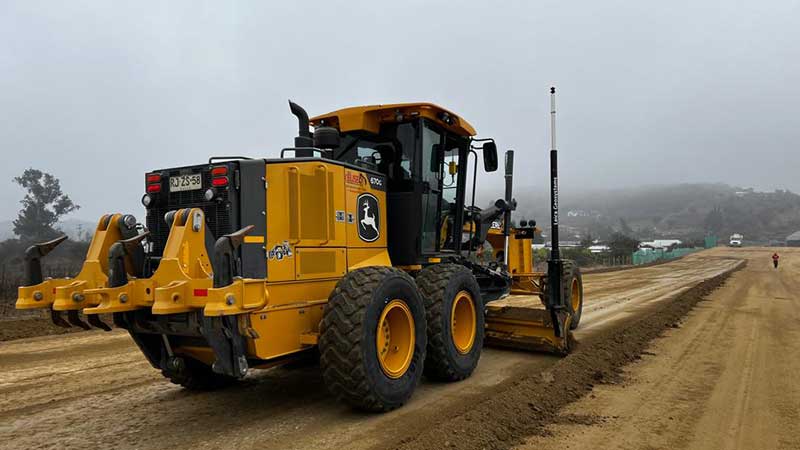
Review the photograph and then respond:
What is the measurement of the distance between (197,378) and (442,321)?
2668 millimetres

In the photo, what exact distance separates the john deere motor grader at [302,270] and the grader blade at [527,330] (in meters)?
1.33

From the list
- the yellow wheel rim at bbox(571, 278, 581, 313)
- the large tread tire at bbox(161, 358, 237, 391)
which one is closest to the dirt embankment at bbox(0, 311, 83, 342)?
the large tread tire at bbox(161, 358, 237, 391)

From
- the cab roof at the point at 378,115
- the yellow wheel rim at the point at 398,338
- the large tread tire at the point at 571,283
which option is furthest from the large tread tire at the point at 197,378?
the large tread tire at the point at 571,283

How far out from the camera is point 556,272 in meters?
7.70

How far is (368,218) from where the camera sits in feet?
18.8

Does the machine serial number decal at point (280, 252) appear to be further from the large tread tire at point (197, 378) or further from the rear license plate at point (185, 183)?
the large tread tire at point (197, 378)

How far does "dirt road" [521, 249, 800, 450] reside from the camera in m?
4.45

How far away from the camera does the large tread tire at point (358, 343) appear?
4.49 m

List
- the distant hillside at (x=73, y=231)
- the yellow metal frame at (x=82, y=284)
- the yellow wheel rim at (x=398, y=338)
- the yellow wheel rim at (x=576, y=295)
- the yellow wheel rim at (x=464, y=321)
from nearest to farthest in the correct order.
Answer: the yellow metal frame at (x=82, y=284)
the yellow wheel rim at (x=398, y=338)
the yellow wheel rim at (x=464, y=321)
the yellow wheel rim at (x=576, y=295)
the distant hillside at (x=73, y=231)

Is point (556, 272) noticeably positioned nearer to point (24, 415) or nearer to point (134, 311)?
point (134, 311)

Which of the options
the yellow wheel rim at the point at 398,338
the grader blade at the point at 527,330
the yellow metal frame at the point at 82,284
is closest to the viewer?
the yellow metal frame at the point at 82,284

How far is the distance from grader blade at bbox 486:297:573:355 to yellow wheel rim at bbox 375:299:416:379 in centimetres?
286

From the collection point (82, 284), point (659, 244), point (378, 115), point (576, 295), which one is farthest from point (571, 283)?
point (659, 244)

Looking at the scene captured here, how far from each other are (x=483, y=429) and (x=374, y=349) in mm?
1114
